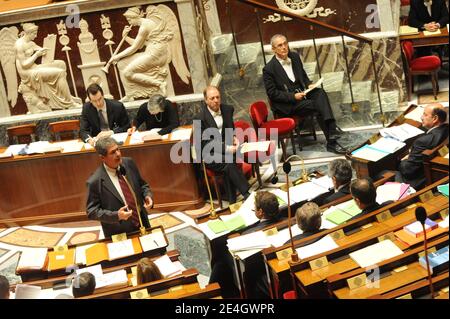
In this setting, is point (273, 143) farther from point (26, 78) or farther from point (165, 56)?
point (26, 78)

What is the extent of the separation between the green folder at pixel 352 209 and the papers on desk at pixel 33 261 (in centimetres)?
242

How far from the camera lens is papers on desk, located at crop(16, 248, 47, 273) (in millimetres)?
6883

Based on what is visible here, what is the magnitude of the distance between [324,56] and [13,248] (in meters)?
4.47

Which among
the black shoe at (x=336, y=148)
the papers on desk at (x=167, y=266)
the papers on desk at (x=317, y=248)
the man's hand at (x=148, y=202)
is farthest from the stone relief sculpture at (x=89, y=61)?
the papers on desk at (x=317, y=248)

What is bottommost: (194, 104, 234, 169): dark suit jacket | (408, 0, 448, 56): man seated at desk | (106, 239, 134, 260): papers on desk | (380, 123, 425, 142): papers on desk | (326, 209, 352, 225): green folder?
(326, 209, 352, 225): green folder

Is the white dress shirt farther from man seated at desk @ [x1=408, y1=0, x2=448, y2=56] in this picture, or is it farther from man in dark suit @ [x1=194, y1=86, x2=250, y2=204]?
man seated at desk @ [x1=408, y1=0, x2=448, y2=56]

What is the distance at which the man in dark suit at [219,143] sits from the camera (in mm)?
9047

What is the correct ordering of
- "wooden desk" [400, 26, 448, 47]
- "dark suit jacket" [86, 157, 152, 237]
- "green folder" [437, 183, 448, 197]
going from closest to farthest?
"green folder" [437, 183, 448, 197]
"dark suit jacket" [86, 157, 152, 237]
"wooden desk" [400, 26, 448, 47]

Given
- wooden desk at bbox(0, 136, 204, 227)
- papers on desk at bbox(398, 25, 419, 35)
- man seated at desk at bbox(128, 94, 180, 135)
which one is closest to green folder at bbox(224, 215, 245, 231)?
wooden desk at bbox(0, 136, 204, 227)

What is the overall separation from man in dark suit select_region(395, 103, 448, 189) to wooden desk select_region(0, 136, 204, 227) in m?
2.34

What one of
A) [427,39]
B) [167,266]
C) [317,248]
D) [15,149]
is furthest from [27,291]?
[427,39]

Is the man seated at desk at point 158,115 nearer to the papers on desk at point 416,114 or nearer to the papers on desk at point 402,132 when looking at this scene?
the papers on desk at point 402,132

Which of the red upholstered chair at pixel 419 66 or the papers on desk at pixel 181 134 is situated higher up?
the red upholstered chair at pixel 419 66
